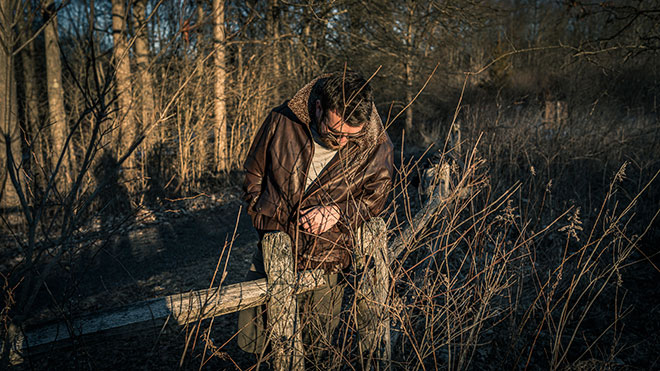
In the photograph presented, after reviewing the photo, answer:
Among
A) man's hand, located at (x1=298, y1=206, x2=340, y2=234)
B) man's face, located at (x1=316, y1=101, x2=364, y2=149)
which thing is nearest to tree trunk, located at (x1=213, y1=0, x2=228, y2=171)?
man's face, located at (x1=316, y1=101, x2=364, y2=149)

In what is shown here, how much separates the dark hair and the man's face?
0.03 m

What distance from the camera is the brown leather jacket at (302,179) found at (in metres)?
2.03

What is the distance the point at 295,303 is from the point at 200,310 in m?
0.43

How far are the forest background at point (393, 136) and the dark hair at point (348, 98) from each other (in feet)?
0.96

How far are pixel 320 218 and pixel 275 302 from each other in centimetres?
45

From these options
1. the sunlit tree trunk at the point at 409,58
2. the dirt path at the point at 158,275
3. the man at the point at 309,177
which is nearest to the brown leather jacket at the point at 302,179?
the man at the point at 309,177

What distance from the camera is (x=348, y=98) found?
179 centimetres

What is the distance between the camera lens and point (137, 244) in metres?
5.20

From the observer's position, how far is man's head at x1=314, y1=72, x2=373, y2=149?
5.93ft

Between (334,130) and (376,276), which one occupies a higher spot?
(334,130)

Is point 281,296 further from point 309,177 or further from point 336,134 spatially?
point 336,134

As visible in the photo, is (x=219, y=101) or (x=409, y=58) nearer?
Answer: (x=219, y=101)

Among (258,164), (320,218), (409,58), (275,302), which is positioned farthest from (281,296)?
(409,58)

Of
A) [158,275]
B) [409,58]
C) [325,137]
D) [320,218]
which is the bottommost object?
[158,275]
